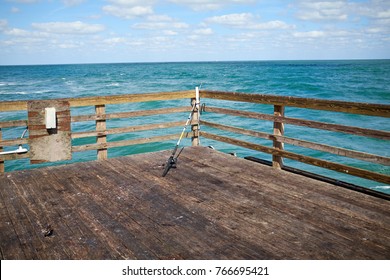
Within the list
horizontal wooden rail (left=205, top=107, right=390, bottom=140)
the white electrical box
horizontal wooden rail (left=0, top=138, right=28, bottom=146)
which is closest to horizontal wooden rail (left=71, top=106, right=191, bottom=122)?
the white electrical box

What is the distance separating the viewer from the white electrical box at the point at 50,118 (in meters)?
5.06

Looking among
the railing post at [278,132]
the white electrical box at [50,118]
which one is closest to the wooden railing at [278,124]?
the railing post at [278,132]

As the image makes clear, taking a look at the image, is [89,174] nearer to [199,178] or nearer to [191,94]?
[199,178]

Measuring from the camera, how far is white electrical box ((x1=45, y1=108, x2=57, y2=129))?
199 inches

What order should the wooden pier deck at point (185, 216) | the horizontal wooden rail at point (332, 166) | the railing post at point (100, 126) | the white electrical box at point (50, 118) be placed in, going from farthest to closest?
the railing post at point (100, 126), the white electrical box at point (50, 118), the horizontal wooden rail at point (332, 166), the wooden pier deck at point (185, 216)

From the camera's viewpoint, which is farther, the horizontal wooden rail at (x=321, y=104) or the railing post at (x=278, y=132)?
the railing post at (x=278, y=132)

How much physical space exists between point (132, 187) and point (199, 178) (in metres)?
0.94

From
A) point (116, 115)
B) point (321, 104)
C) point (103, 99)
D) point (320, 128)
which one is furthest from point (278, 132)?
point (103, 99)

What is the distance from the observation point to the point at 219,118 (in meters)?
19.2

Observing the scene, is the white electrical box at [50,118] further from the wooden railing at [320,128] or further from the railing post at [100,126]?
the wooden railing at [320,128]

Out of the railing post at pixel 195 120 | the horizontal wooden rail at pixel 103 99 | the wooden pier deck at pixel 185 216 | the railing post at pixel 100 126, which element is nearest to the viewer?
the wooden pier deck at pixel 185 216

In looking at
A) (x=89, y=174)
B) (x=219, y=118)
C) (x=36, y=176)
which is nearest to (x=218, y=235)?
(x=89, y=174)

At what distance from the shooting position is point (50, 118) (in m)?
5.09

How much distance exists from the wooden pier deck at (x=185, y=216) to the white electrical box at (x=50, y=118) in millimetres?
702
